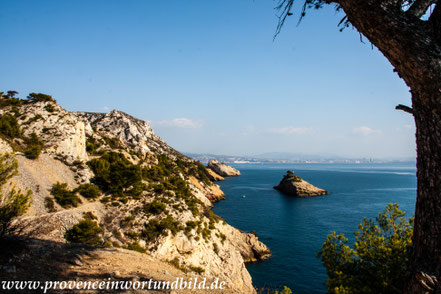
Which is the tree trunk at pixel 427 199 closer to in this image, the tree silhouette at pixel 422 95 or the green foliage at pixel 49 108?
the tree silhouette at pixel 422 95

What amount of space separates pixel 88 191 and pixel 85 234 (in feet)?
28.3

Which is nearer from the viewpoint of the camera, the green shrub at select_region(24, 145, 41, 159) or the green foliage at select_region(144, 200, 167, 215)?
the green shrub at select_region(24, 145, 41, 159)

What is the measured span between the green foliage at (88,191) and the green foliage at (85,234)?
6.04m

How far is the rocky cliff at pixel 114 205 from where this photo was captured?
72.7 ft

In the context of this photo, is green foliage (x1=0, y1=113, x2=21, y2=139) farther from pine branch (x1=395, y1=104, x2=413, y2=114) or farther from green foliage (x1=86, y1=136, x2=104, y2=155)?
pine branch (x1=395, y1=104, x2=413, y2=114)

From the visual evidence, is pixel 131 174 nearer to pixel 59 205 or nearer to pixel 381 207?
pixel 59 205

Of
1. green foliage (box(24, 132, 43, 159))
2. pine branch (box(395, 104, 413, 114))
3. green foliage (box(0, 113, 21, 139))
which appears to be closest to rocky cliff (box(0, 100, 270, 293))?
green foliage (box(24, 132, 43, 159))

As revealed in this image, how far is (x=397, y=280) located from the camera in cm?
951

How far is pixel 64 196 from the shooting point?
23.9 meters

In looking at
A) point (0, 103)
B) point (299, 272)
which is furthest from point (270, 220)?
point (0, 103)

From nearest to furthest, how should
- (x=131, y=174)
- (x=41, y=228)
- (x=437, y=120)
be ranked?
(x=437, y=120)
(x=41, y=228)
(x=131, y=174)

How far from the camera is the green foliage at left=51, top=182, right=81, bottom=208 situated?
77.1 feet

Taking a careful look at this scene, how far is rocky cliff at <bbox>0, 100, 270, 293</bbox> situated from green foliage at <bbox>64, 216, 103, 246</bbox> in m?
0.54

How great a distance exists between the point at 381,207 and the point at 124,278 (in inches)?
2892
